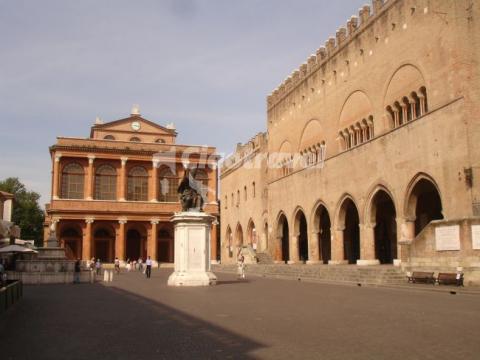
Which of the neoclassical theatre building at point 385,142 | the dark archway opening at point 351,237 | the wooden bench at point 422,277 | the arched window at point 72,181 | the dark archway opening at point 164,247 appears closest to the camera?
the wooden bench at point 422,277

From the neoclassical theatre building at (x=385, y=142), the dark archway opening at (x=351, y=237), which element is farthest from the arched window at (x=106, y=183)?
the dark archway opening at (x=351, y=237)

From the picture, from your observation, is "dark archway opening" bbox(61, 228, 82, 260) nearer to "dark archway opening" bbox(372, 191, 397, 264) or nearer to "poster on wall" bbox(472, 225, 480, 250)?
"dark archway opening" bbox(372, 191, 397, 264)

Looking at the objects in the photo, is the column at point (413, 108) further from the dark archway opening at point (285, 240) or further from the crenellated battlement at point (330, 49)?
the dark archway opening at point (285, 240)

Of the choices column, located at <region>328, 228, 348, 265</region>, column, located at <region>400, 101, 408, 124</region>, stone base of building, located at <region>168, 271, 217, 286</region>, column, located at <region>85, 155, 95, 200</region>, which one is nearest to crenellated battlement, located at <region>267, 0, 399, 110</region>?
column, located at <region>400, 101, 408, 124</region>

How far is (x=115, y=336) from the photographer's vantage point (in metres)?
8.52

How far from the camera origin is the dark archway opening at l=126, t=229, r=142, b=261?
5906 centimetres

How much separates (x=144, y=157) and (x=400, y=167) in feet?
123

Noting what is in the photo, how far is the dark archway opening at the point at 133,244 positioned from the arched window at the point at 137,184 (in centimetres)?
420

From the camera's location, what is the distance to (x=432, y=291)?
56.8ft

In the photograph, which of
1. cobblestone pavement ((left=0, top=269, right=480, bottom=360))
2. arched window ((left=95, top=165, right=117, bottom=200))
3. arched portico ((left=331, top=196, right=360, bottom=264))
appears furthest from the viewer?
arched window ((left=95, top=165, right=117, bottom=200))

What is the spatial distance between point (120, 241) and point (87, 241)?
10.8 ft

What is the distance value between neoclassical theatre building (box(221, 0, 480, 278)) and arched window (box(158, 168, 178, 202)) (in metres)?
16.6

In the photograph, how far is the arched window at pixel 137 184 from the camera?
189 ft

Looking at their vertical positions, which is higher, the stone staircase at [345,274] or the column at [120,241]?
the column at [120,241]
